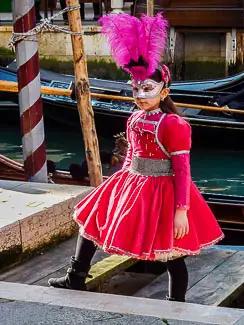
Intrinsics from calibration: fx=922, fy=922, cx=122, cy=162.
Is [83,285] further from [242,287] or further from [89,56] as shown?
[89,56]

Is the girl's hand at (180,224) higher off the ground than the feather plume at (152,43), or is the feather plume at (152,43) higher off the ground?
the feather plume at (152,43)

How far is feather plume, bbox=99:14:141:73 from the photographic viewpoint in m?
3.67

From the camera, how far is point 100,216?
3736 mm

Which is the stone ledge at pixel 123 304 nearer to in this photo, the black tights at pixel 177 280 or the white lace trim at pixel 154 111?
the black tights at pixel 177 280

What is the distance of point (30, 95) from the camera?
5508mm

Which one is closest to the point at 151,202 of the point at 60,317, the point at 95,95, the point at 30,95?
the point at 60,317

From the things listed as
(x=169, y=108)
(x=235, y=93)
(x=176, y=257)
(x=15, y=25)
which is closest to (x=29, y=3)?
(x=15, y=25)

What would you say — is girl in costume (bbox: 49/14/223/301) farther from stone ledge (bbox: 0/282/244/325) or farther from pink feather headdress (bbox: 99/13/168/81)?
stone ledge (bbox: 0/282/244/325)

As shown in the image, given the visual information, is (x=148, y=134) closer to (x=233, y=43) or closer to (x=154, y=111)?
(x=154, y=111)

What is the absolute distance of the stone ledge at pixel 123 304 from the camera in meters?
3.35

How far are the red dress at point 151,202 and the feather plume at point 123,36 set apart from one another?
242mm

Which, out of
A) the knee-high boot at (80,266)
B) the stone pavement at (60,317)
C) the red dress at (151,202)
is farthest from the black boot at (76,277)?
the stone pavement at (60,317)

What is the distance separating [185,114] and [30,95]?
6.05 meters

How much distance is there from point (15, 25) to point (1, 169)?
2.14 metres
